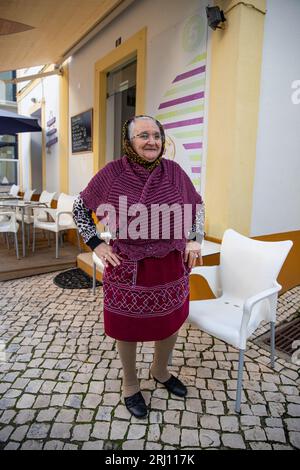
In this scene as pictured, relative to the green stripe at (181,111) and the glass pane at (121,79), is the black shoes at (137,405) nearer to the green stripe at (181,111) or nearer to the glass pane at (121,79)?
the green stripe at (181,111)

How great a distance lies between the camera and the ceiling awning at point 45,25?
12.5 feet

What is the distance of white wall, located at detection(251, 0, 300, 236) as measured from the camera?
3.02 metres

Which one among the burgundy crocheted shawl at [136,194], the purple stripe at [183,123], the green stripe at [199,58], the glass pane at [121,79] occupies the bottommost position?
the burgundy crocheted shawl at [136,194]

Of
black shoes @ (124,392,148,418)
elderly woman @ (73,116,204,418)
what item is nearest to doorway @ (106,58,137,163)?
elderly woman @ (73,116,204,418)

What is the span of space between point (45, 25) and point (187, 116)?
2.68 metres

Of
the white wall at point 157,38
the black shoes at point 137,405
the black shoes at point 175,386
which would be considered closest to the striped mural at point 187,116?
the white wall at point 157,38

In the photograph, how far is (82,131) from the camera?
5.59m

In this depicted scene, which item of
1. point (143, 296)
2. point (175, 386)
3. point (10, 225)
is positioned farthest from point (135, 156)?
point (10, 225)

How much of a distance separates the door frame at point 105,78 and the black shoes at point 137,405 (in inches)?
133

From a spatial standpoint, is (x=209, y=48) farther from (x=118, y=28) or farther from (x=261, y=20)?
(x=118, y=28)

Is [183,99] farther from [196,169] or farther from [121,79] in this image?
[121,79]

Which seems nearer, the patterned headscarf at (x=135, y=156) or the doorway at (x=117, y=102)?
the patterned headscarf at (x=135, y=156)

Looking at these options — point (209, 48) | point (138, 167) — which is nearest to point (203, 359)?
point (138, 167)

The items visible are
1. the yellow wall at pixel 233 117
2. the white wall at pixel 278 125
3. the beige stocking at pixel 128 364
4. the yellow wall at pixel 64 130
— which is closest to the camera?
the beige stocking at pixel 128 364
